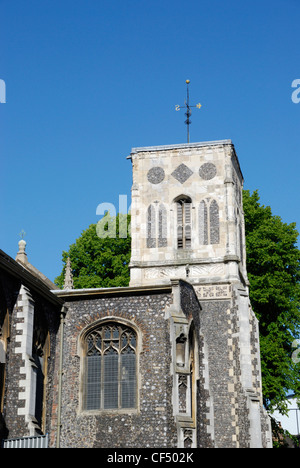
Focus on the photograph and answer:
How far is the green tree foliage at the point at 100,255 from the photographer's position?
4141 centimetres

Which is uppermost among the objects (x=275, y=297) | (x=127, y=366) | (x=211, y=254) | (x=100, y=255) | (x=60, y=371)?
(x=100, y=255)

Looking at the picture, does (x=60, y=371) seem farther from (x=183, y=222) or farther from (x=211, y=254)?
(x=183, y=222)

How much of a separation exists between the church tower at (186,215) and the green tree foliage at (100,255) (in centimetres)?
586

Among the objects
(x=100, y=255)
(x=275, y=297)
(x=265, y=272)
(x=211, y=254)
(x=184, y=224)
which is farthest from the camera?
(x=100, y=255)

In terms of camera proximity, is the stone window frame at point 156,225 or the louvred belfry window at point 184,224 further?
the stone window frame at point 156,225

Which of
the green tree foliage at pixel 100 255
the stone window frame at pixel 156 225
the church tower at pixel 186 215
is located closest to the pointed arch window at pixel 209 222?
the church tower at pixel 186 215

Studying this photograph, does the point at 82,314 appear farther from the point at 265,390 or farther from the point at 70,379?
the point at 265,390

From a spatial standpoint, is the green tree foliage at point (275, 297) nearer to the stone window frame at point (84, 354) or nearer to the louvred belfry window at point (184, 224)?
the louvred belfry window at point (184, 224)

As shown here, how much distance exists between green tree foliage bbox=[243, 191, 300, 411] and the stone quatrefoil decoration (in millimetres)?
6250

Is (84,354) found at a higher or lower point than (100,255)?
lower

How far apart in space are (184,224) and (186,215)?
47 cm

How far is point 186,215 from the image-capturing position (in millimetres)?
35500

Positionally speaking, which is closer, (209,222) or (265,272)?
(209,222)

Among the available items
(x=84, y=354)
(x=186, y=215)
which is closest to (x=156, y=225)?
(x=186, y=215)
